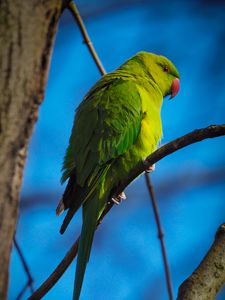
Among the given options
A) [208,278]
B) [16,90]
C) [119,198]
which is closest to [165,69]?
[119,198]

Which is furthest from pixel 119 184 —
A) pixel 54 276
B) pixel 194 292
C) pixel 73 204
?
pixel 194 292

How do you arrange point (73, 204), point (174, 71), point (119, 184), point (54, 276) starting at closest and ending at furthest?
point (54, 276)
point (73, 204)
point (119, 184)
point (174, 71)

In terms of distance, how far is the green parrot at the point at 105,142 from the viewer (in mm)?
2680

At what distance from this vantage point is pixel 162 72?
154 inches

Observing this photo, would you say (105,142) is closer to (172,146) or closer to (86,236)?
(86,236)

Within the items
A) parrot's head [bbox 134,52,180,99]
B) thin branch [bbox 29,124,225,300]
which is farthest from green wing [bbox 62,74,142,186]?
thin branch [bbox 29,124,225,300]

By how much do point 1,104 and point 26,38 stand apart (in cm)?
15

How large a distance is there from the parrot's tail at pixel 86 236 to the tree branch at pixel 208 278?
685mm

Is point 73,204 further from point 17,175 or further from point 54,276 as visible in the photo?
point 17,175

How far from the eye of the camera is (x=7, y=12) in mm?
991

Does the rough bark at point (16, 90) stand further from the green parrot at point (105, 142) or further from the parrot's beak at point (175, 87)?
the parrot's beak at point (175, 87)

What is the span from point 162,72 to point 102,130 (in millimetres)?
1201

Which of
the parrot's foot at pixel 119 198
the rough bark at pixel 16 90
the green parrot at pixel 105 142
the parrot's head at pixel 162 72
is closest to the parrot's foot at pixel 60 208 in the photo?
the green parrot at pixel 105 142

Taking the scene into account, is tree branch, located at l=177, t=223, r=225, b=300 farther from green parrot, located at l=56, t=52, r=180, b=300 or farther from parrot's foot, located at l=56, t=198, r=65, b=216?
parrot's foot, located at l=56, t=198, r=65, b=216
